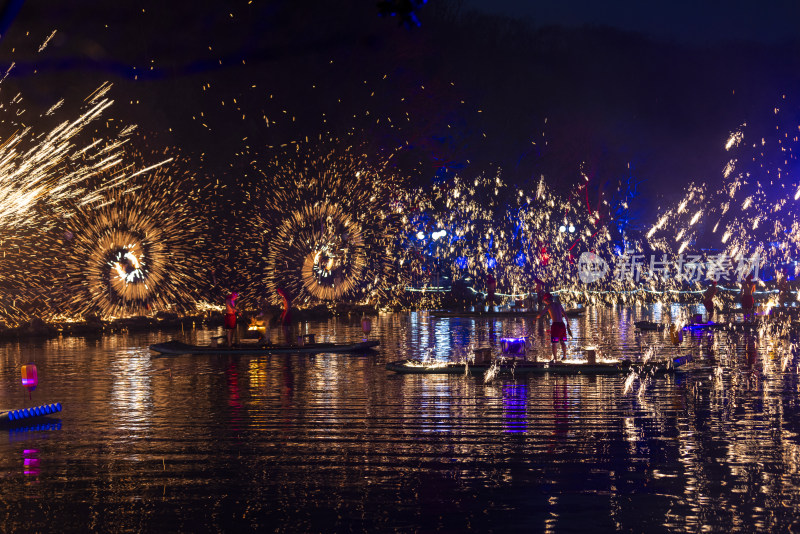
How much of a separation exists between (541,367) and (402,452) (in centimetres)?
837

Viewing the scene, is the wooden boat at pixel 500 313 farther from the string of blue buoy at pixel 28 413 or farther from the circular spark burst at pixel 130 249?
the string of blue buoy at pixel 28 413

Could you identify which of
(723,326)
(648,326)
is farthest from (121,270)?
(723,326)

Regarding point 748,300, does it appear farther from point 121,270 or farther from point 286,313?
point 121,270

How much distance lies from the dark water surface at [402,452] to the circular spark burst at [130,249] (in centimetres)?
1778

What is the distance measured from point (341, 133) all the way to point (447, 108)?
23.4 ft

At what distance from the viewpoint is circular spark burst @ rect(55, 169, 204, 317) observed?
122 ft

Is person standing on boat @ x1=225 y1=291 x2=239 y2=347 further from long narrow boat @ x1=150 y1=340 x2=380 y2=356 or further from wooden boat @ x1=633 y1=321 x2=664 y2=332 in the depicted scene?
wooden boat @ x1=633 y1=321 x2=664 y2=332

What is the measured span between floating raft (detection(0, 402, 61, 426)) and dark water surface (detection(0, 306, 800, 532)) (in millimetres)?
258

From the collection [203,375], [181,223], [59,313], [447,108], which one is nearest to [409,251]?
[447,108]

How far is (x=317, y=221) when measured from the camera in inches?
1714

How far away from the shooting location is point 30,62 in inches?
1264

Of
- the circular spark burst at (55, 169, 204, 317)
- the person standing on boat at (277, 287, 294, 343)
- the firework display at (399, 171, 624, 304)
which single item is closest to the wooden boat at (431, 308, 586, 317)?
the firework display at (399, 171, 624, 304)

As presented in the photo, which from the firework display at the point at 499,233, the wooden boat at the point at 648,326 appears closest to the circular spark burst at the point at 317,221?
the firework display at the point at 499,233

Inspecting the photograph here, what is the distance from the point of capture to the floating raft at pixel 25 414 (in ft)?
45.7
